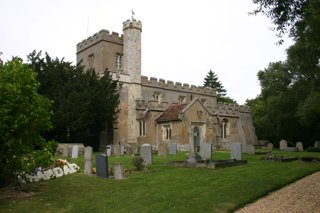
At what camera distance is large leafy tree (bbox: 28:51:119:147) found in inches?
1023

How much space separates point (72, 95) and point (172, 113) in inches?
375

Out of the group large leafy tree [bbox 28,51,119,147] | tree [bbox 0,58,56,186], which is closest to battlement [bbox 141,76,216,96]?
large leafy tree [bbox 28,51,119,147]

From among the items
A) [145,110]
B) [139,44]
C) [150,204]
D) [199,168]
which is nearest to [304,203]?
[150,204]

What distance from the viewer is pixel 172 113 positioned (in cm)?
3198

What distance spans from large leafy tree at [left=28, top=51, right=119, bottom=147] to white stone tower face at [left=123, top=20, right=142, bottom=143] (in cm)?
310

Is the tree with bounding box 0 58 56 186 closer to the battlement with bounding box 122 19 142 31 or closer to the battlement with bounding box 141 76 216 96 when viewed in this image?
the battlement with bounding box 141 76 216 96

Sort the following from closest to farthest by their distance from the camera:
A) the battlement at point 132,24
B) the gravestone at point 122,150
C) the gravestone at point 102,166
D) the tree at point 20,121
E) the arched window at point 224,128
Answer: the tree at point 20,121 < the gravestone at point 102,166 < the gravestone at point 122,150 < the battlement at point 132,24 < the arched window at point 224,128

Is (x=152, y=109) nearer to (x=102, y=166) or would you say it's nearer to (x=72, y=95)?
(x=72, y=95)

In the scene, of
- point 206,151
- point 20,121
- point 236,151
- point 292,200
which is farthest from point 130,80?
point 292,200

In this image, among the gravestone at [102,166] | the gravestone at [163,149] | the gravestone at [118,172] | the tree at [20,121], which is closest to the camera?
the tree at [20,121]

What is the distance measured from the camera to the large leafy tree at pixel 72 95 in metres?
26.0

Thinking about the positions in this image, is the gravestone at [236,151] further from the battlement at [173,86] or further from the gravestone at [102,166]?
the battlement at [173,86]

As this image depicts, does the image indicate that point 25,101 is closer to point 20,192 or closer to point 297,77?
point 20,192

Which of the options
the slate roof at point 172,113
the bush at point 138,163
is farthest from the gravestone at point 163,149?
the slate roof at point 172,113
